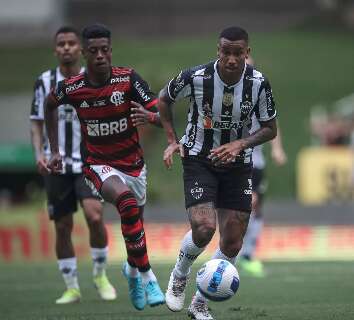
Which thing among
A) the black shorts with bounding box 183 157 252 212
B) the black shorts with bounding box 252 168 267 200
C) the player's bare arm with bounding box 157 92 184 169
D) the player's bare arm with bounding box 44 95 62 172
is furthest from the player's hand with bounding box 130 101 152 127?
the black shorts with bounding box 252 168 267 200

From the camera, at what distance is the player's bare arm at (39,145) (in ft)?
37.7

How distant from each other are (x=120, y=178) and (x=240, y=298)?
2.13 meters

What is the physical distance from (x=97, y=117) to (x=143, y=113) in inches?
17.3

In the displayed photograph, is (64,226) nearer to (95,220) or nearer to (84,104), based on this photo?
(95,220)

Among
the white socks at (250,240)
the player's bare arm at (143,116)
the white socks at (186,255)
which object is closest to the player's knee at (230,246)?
the white socks at (186,255)

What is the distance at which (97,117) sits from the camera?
A: 1018cm

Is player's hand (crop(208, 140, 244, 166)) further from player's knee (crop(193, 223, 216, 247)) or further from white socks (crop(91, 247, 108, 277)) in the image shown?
white socks (crop(91, 247, 108, 277))

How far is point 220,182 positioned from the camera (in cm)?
961

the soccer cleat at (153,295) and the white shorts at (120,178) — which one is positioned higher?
the white shorts at (120,178)

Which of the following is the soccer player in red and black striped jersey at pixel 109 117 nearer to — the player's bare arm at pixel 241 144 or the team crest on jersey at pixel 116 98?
the team crest on jersey at pixel 116 98

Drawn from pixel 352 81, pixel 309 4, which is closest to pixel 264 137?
pixel 352 81

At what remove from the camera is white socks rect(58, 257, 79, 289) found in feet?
38.4

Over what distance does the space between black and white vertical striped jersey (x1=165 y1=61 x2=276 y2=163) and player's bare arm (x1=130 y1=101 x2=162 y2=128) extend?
17.2 inches

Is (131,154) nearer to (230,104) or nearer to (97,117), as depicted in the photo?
(97,117)
